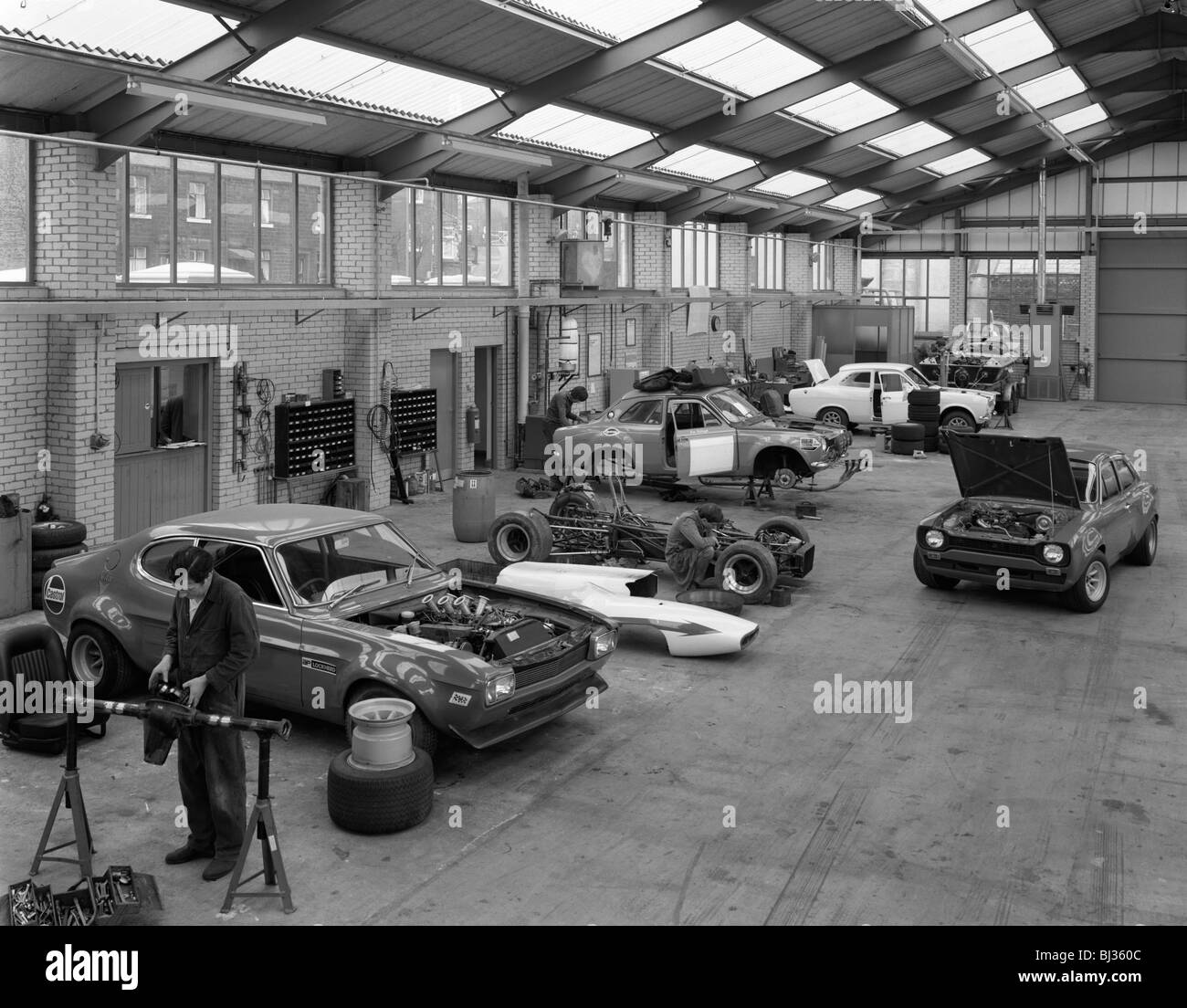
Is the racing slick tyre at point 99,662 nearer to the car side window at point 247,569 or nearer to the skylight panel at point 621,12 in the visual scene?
the car side window at point 247,569

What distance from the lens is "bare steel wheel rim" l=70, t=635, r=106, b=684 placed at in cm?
895

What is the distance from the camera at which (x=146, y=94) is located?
12070 mm

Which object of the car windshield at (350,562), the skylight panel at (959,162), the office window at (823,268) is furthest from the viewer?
the office window at (823,268)

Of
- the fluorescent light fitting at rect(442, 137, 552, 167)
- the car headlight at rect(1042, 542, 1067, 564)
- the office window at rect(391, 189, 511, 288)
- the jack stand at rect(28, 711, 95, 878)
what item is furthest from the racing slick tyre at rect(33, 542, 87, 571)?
the car headlight at rect(1042, 542, 1067, 564)

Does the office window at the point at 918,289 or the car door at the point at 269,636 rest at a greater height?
the office window at the point at 918,289

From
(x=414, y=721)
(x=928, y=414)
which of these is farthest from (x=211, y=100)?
(x=928, y=414)

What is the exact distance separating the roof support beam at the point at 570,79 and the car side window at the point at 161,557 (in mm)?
9346

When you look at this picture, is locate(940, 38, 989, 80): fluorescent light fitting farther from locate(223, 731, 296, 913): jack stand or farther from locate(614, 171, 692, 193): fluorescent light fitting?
locate(223, 731, 296, 913): jack stand

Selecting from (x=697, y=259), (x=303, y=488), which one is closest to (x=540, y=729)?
(x=303, y=488)

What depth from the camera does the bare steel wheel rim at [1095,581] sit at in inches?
474

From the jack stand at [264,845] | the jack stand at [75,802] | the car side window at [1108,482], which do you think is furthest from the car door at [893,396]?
the jack stand at [75,802]

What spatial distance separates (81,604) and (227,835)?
126 inches

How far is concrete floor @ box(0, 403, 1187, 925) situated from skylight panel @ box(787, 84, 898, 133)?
44.1 feet
